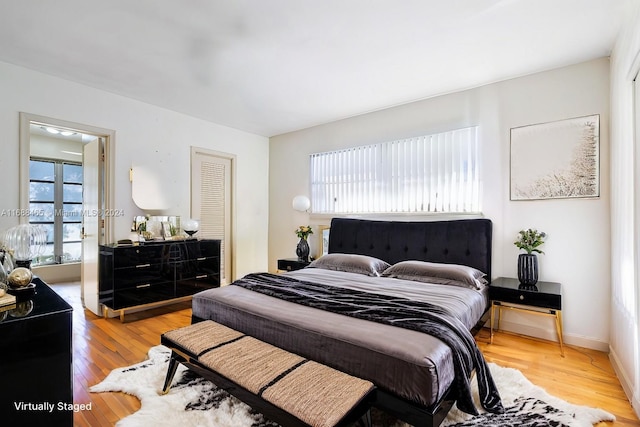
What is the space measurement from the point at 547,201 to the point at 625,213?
78 centimetres

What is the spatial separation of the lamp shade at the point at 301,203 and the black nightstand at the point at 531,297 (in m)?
2.63

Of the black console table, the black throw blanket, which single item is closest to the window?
the black throw blanket

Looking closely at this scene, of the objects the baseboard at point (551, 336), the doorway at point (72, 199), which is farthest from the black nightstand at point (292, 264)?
the baseboard at point (551, 336)

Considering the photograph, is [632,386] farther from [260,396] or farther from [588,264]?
[260,396]

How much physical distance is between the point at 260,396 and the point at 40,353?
900 millimetres

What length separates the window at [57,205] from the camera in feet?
18.7

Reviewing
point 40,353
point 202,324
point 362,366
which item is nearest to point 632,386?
point 362,366

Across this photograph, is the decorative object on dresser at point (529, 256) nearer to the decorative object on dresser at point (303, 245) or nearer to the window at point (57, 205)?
the decorative object on dresser at point (303, 245)

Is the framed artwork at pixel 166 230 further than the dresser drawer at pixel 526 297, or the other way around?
the framed artwork at pixel 166 230

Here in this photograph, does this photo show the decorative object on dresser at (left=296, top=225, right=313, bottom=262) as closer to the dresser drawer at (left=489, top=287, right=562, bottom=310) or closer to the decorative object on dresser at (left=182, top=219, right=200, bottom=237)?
the decorative object on dresser at (left=182, top=219, right=200, bottom=237)

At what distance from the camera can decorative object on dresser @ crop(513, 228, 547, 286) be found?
2.90 m

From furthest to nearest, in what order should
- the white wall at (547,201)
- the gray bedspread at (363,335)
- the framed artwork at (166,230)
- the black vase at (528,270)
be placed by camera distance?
1. the framed artwork at (166,230)
2. the black vase at (528,270)
3. the white wall at (547,201)
4. the gray bedspread at (363,335)

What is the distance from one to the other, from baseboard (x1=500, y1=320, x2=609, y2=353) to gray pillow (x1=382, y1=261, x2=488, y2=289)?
564 millimetres

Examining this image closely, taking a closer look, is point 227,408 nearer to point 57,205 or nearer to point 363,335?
point 363,335
